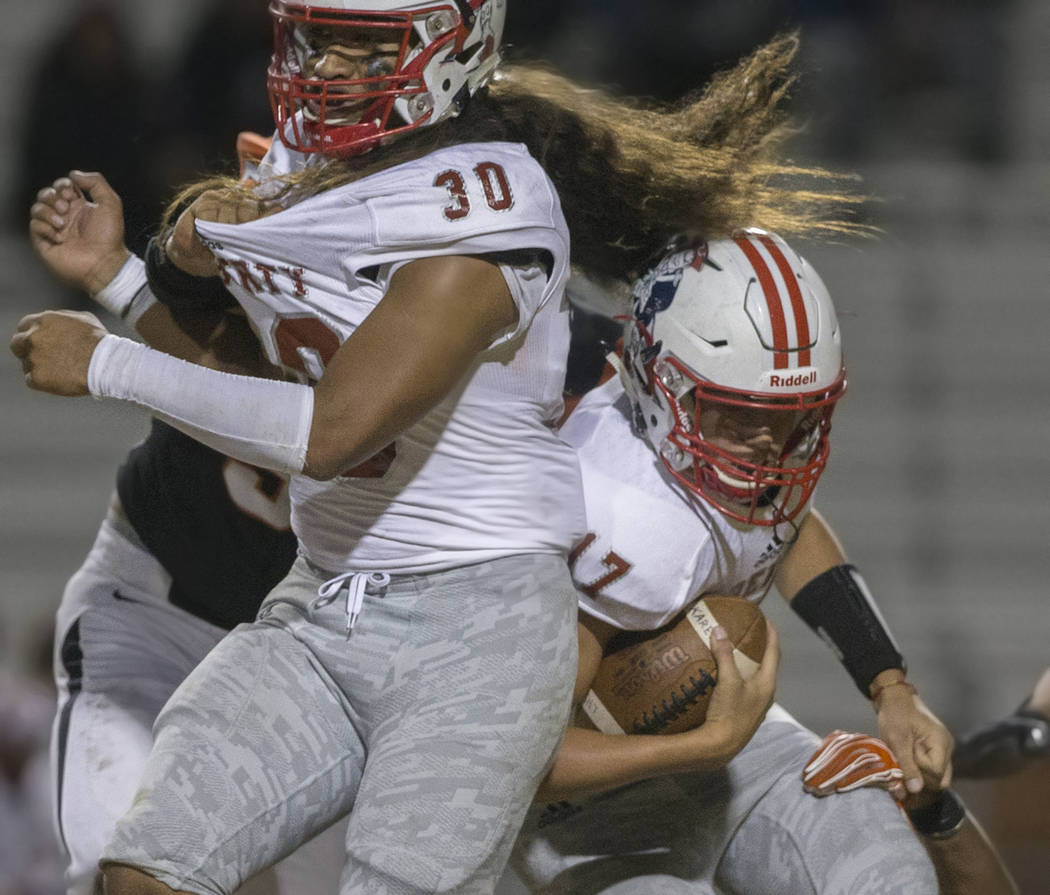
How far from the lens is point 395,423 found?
1.73 meters

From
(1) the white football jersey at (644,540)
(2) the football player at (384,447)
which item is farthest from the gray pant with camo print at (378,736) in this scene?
(1) the white football jersey at (644,540)

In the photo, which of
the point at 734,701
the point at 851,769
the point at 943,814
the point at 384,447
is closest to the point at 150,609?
the point at 384,447

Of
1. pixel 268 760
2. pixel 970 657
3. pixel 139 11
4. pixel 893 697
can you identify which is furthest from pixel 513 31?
pixel 268 760

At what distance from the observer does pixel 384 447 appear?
71.7 inches

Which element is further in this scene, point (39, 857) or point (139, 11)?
point (139, 11)

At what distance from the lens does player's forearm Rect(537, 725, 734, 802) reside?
1958 mm

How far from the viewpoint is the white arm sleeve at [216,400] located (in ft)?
5.71

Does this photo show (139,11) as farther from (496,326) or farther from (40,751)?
(496,326)

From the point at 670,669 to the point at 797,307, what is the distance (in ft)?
1.71

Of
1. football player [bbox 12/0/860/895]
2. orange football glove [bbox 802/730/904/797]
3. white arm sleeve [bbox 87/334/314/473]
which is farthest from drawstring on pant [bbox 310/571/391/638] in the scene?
orange football glove [bbox 802/730/904/797]

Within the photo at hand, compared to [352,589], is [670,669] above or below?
below

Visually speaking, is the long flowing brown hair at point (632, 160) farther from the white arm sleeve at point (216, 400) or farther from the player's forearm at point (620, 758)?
the player's forearm at point (620, 758)

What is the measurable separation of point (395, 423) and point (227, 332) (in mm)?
719

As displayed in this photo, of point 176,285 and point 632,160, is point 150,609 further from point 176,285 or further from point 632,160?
point 632,160
